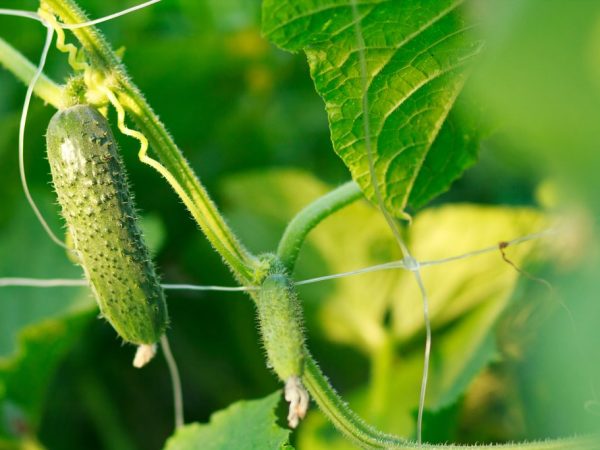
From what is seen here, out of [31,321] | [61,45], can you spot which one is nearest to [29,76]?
[61,45]

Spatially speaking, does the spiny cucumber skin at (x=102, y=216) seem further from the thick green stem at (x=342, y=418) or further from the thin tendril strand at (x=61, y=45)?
the thick green stem at (x=342, y=418)

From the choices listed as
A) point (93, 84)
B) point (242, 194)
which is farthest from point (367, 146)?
point (242, 194)

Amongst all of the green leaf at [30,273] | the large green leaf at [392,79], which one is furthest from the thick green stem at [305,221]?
the green leaf at [30,273]

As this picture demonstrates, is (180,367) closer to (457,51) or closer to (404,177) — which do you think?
(404,177)

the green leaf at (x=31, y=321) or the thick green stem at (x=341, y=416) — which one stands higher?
the green leaf at (x=31, y=321)

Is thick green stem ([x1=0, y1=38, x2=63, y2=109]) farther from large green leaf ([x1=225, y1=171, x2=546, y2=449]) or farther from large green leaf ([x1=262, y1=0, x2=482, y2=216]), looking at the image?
large green leaf ([x1=225, y1=171, x2=546, y2=449])

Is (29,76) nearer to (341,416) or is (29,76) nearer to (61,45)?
(61,45)

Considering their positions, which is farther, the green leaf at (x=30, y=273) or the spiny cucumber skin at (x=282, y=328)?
the green leaf at (x=30, y=273)
